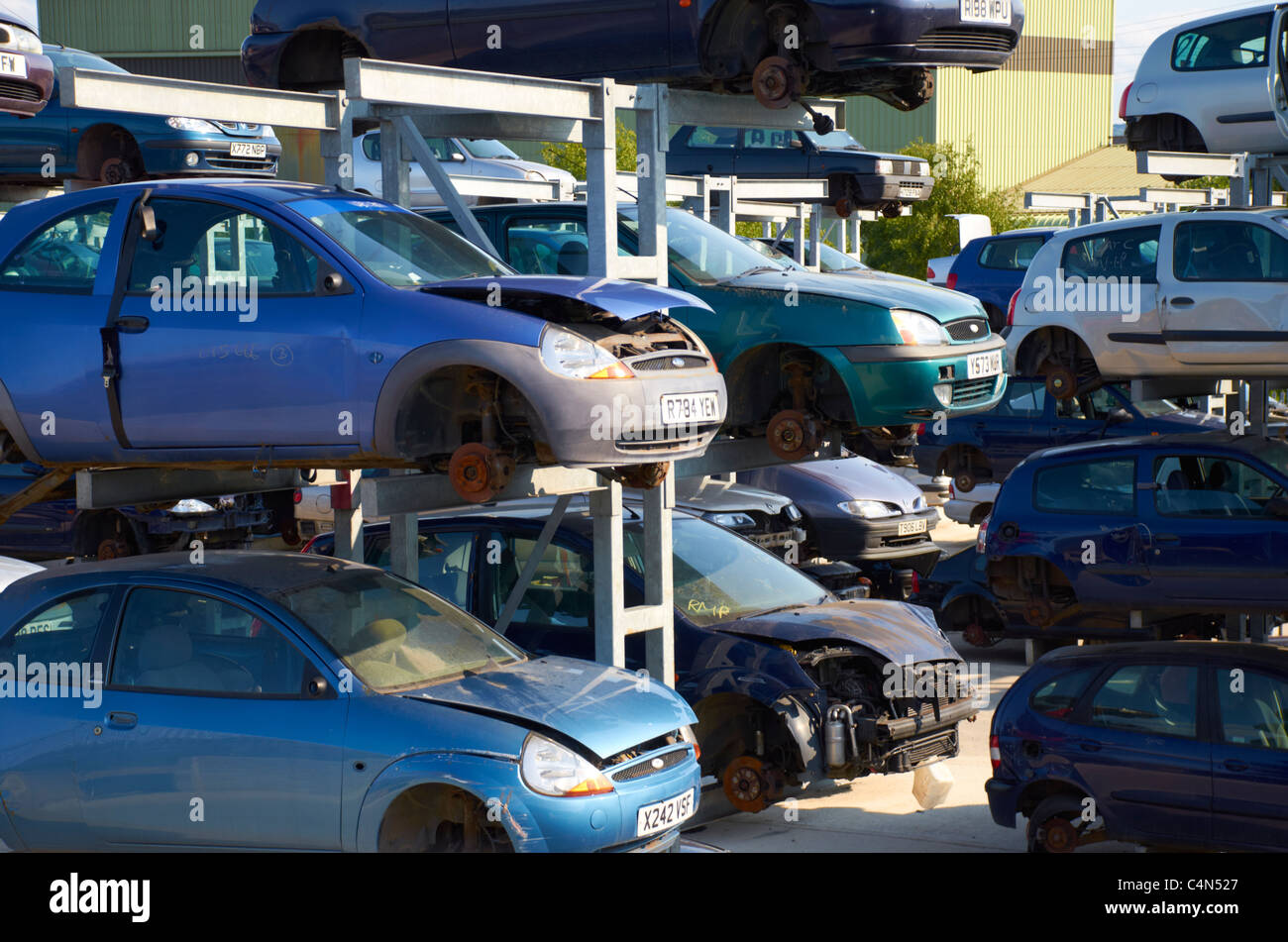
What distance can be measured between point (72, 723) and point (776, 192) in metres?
11.9

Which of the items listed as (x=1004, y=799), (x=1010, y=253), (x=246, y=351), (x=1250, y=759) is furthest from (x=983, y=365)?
(x=1010, y=253)

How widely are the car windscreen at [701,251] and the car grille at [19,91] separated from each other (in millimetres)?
3760

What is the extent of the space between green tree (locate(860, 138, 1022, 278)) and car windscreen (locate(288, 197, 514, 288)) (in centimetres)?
2517

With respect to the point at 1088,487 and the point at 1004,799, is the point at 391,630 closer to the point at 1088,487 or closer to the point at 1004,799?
the point at 1004,799

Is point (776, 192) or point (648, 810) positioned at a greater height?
point (776, 192)

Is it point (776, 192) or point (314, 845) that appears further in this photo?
point (776, 192)

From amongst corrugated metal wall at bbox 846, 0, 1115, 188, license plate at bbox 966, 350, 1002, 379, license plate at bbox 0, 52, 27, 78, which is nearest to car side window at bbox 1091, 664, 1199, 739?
license plate at bbox 966, 350, 1002, 379

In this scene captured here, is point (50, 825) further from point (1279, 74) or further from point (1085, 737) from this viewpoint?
point (1279, 74)

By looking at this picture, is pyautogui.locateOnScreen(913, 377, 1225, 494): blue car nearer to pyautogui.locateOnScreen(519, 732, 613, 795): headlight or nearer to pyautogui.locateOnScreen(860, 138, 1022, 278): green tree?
pyautogui.locateOnScreen(519, 732, 613, 795): headlight

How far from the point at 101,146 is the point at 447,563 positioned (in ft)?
21.0

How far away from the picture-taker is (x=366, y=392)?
7191 mm

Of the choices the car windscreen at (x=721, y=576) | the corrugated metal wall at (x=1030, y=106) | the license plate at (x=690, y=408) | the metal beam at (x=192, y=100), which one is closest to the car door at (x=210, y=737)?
the license plate at (x=690, y=408)
